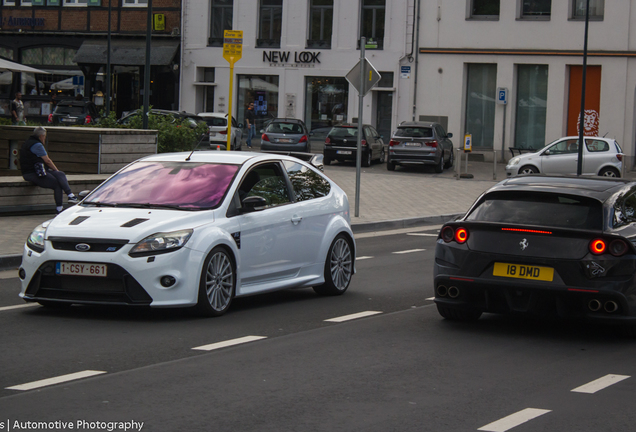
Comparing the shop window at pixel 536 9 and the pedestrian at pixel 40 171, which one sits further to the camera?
the shop window at pixel 536 9

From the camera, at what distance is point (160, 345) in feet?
24.3

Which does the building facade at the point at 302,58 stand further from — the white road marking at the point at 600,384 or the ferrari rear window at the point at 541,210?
the white road marking at the point at 600,384

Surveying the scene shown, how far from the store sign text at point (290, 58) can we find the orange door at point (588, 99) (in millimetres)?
11444

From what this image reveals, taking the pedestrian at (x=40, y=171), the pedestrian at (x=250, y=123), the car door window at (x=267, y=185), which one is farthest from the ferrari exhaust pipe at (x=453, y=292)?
the pedestrian at (x=250, y=123)

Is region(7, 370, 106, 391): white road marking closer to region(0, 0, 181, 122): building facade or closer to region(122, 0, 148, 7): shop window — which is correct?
region(0, 0, 181, 122): building facade

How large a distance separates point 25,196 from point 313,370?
11.0m

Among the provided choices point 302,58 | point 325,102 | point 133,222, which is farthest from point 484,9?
point 133,222

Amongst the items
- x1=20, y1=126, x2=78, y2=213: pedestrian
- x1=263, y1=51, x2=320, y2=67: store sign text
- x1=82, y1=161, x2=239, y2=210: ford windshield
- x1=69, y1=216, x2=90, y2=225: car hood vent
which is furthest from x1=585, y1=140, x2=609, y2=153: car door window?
x1=69, y1=216, x2=90, y2=225: car hood vent

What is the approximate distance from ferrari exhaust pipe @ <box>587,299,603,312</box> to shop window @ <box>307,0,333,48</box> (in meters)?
37.2

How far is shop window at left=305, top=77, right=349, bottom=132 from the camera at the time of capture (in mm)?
43938

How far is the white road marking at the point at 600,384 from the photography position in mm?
6277

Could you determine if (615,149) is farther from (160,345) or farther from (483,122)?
(160,345)

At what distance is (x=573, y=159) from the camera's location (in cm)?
A: 3106

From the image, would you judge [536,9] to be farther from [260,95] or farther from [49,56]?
[49,56]
